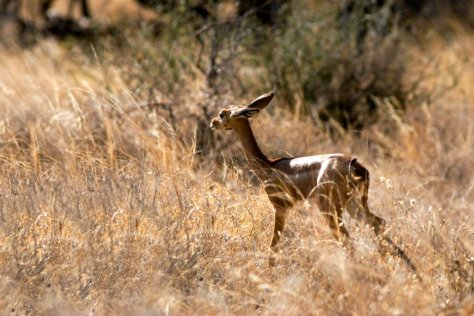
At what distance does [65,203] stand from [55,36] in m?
10.5

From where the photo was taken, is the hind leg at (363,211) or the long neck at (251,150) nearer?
the hind leg at (363,211)

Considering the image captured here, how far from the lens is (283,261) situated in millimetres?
5781

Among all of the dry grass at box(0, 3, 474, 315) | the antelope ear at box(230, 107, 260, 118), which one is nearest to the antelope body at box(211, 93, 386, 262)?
the antelope ear at box(230, 107, 260, 118)

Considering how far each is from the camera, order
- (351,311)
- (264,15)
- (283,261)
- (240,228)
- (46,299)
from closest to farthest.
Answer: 1. (351,311)
2. (46,299)
3. (283,261)
4. (240,228)
5. (264,15)

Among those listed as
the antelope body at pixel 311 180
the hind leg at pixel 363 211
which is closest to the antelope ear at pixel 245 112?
the antelope body at pixel 311 180

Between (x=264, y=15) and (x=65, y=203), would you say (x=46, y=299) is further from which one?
(x=264, y=15)

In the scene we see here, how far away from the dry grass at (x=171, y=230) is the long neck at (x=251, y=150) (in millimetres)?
380

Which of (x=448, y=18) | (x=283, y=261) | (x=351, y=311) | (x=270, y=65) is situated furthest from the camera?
(x=448, y=18)

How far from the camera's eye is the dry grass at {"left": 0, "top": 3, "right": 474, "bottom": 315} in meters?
5.26

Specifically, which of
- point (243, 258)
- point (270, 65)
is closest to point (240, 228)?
point (243, 258)

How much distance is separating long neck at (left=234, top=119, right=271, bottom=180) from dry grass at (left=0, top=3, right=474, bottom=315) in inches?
15.0

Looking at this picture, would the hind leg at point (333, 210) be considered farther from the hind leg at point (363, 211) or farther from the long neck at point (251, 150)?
the long neck at point (251, 150)

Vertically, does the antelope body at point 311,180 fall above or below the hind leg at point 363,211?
above

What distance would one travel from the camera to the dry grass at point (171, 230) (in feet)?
17.3
